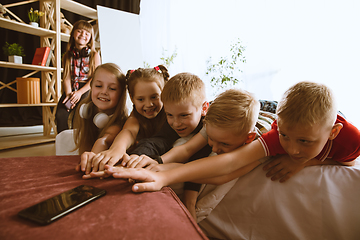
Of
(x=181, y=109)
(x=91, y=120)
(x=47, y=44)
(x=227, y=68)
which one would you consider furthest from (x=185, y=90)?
(x=47, y=44)

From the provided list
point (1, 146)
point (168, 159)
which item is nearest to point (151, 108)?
point (168, 159)

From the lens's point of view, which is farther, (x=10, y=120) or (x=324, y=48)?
(x=10, y=120)

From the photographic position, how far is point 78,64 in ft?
9.14

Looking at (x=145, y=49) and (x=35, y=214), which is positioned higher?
(x=145, y=49)

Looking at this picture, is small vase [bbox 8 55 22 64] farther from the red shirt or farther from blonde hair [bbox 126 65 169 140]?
the red shirt

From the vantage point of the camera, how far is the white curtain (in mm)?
2131

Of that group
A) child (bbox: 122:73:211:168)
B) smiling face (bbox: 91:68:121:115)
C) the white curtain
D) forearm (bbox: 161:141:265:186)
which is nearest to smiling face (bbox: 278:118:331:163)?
forearm (bbox: 161:141:265:186)

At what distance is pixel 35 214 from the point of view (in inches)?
18.5

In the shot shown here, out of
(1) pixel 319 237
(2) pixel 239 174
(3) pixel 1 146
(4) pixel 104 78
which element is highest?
(4) pixel 104 78

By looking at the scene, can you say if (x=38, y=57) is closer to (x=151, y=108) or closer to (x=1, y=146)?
A: (x=1, y=146)

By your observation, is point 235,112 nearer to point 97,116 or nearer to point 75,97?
point 97,116

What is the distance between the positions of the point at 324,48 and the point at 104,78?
82.6 inches

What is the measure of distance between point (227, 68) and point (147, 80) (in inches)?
77.2

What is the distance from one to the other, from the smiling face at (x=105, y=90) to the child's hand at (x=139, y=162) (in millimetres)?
594
